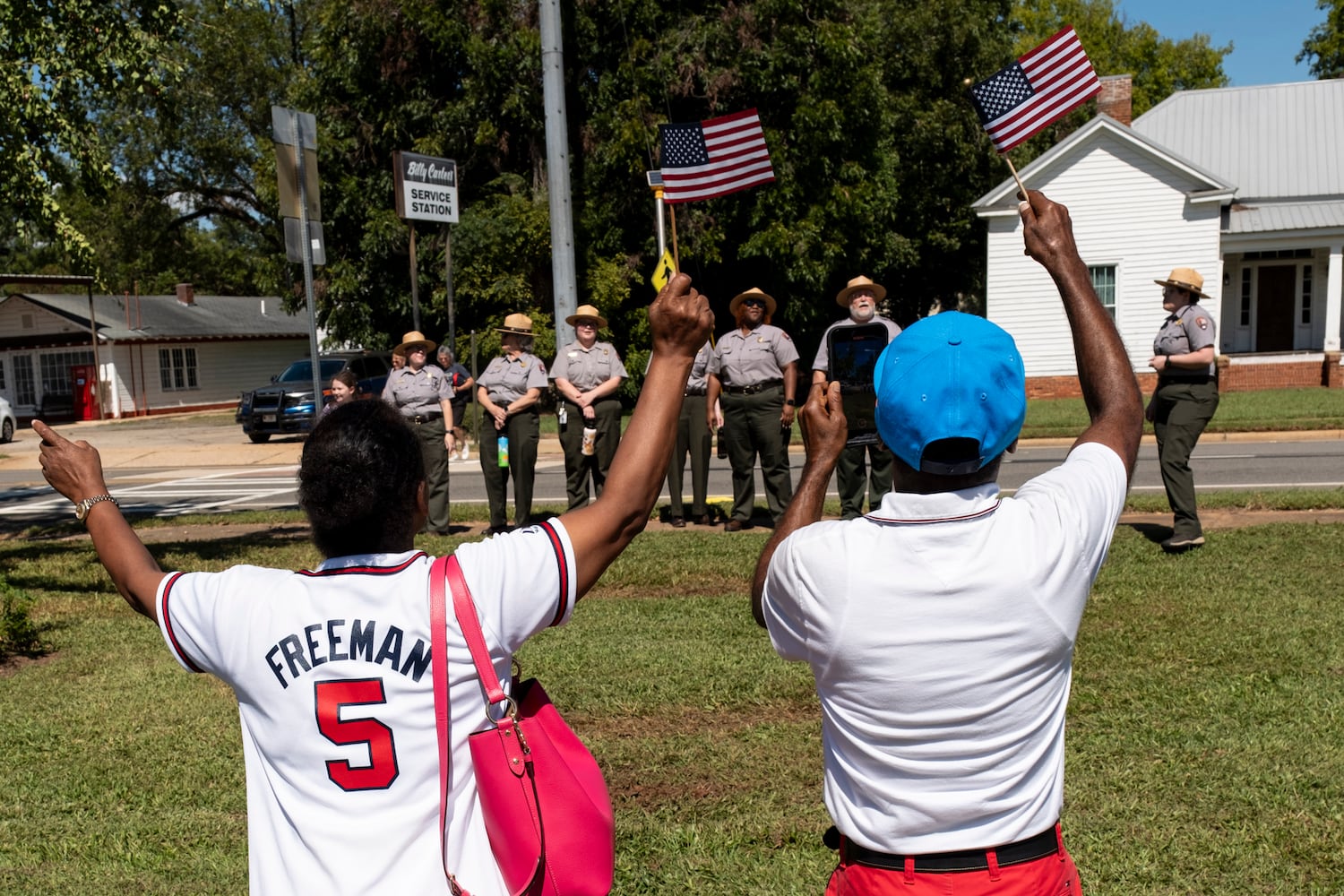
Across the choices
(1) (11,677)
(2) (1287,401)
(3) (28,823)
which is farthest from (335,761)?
(2) (1287,401)

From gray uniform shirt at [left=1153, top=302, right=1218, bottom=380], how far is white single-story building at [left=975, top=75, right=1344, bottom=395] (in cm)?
1802

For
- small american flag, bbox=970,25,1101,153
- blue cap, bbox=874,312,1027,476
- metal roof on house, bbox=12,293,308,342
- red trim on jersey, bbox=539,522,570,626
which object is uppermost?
small american flag, bbox=970,25,1101,153

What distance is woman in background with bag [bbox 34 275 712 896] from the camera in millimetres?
2188

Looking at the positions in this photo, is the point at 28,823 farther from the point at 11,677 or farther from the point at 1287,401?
the point at 1287,401

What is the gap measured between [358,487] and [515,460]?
9.42 m

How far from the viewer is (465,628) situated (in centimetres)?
219

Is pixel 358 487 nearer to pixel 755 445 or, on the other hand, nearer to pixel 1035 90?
pixel 1035 90

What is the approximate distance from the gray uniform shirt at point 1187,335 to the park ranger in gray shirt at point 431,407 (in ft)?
21.1

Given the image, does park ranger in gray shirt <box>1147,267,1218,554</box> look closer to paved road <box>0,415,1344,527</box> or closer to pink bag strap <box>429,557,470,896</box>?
paved road <box>0,415,1344,527</box>

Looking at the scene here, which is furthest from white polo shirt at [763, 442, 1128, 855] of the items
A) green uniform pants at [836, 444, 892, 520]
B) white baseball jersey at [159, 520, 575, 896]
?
green uniform pants at [836, 444, 892, 520]

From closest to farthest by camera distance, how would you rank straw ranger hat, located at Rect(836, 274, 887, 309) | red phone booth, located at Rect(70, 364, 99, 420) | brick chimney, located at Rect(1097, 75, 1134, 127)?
1. straw ranger hat, located at Rect(836, 274, 887, 309)
2. brick chimney, located at Rect(1097, 75, 1134, 127)
3. red phone booth, located at Rect(70, 364, 99, 420)

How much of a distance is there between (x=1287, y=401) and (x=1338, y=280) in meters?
7.53

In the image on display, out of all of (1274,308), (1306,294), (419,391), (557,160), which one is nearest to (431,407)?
(419,391)

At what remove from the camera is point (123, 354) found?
39906 millimetres
